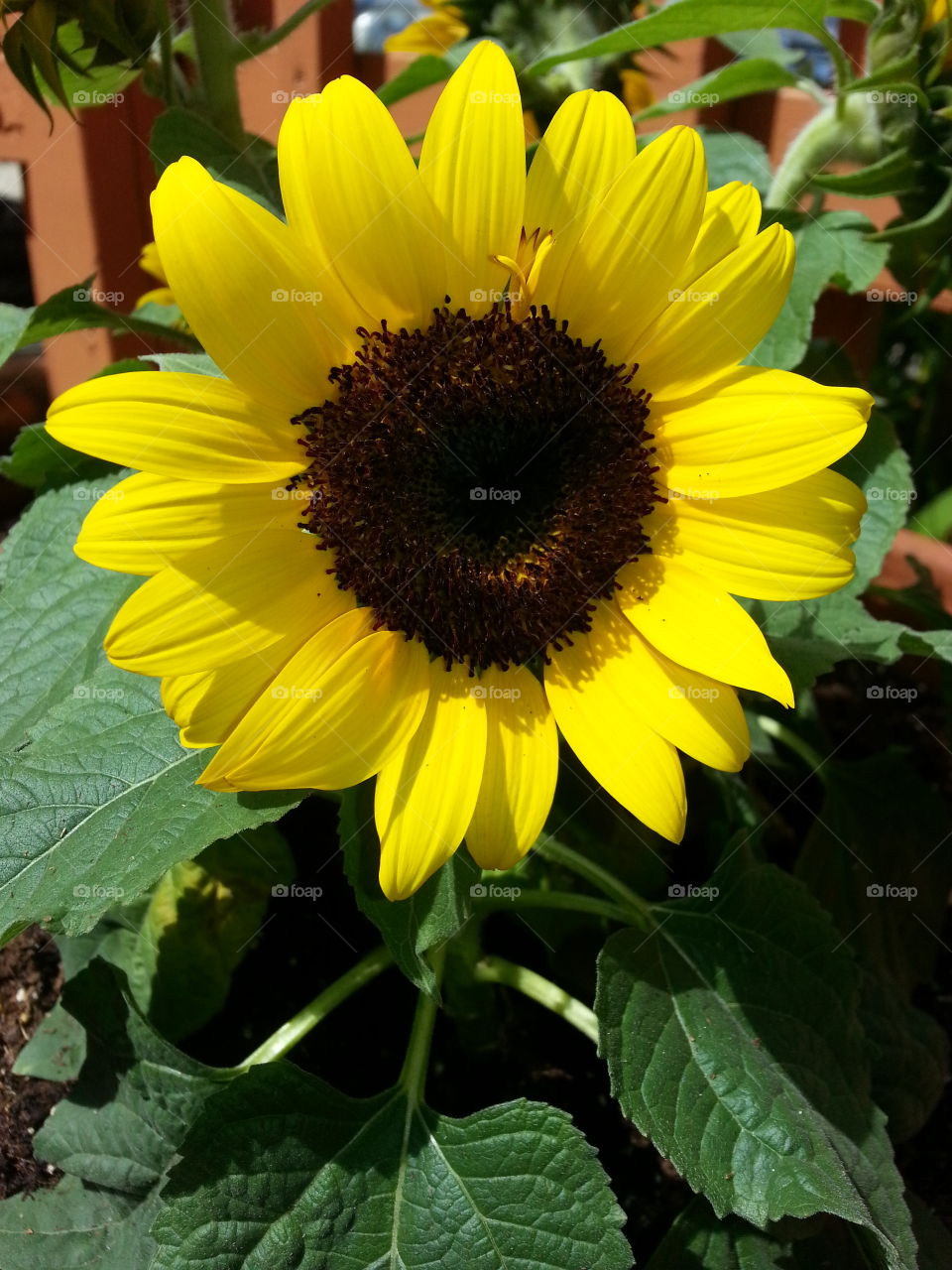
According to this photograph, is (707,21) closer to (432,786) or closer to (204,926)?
(432,786)

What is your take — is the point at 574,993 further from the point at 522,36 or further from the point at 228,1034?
the point at 522,36

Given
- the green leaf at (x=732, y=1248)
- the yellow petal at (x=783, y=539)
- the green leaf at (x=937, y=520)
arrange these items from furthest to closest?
the green leaf at (x=937, y=520) → the green leaf at (x=732, y=1248) → the yellow petal at (x=783, y=539)

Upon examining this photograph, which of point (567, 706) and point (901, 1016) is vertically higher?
point (567, 706)

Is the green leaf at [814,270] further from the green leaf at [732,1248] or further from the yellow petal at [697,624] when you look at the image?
the green leaf at [732,1248]

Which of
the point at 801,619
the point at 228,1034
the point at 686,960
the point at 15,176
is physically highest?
the point at 15,176

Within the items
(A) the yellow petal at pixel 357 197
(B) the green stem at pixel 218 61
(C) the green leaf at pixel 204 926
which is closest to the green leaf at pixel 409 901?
(C) the green leaf at pixel 204 926

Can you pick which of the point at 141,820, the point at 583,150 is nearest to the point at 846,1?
the point at 583,150
